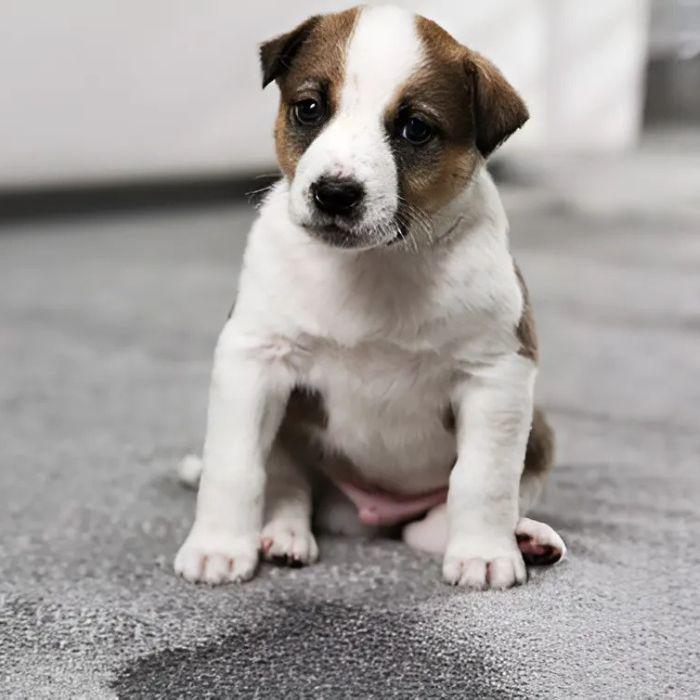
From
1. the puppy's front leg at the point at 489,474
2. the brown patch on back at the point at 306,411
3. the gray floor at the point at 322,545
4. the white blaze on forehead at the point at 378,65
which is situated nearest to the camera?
the gray floor at the point at 322,545

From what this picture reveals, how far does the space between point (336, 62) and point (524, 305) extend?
1.41 ft

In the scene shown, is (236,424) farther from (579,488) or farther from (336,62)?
(579,488)

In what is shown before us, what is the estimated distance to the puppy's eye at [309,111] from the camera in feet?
4.67

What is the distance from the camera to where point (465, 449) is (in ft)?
4.94

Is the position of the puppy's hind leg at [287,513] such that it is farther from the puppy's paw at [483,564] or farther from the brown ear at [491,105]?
the brown ear at [491,105]

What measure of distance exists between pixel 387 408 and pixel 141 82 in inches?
138

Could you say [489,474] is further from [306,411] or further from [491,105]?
[491,105]

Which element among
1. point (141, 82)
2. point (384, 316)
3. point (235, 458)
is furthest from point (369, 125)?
point (141, 82)

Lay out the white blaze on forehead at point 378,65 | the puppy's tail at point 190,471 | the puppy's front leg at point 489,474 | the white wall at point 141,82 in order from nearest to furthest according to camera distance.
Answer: the white blaze on forehead at point 378,65 → the puppy's front leg at point 489,474 → the puppy's tail at point 190,471 → the white wall at point 141,82

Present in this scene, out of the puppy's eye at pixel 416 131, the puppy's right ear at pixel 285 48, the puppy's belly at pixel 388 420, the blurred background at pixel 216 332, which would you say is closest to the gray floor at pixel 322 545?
the blurred background at pixel 216 332

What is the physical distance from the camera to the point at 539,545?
154 centimetres

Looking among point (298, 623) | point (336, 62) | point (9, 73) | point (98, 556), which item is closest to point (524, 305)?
point (336, 62)

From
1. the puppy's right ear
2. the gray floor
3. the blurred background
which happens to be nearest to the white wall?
the blurred background

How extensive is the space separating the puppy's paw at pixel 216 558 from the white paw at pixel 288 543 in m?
0.03
